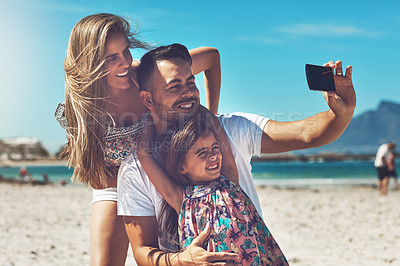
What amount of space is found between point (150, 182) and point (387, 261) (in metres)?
4.38

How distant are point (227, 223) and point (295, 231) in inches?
223

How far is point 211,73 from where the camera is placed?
251 cm

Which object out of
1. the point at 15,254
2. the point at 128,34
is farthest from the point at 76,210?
the point at 128,34

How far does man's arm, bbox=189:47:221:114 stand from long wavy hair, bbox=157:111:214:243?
605mm

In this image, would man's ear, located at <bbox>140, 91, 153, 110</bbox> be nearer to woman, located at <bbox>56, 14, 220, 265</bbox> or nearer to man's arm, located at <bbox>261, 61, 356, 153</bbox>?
woman, located at <bbox>56, 14, 220, 265</bbox>

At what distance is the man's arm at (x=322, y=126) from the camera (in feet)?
5.69

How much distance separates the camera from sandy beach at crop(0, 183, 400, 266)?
5434 millimetres

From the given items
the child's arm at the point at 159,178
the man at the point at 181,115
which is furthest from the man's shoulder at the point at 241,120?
the child's arm at the point at 159,178

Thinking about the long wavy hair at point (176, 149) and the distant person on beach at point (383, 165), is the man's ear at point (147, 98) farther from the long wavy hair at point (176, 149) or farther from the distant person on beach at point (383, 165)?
the distant person on beach at point (383, 165)

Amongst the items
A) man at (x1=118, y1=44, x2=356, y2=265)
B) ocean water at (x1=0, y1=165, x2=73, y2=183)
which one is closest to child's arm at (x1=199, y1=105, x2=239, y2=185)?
man at (x1=118, y1=44, x2=356, y2=265)

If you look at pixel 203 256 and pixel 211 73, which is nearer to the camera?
pixel 203 256

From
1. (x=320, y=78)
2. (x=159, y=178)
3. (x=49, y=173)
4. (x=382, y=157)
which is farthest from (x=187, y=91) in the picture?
(x=49, y=173)

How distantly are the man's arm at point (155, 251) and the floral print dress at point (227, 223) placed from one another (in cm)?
3

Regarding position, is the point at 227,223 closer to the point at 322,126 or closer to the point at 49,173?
the point at 322,126
